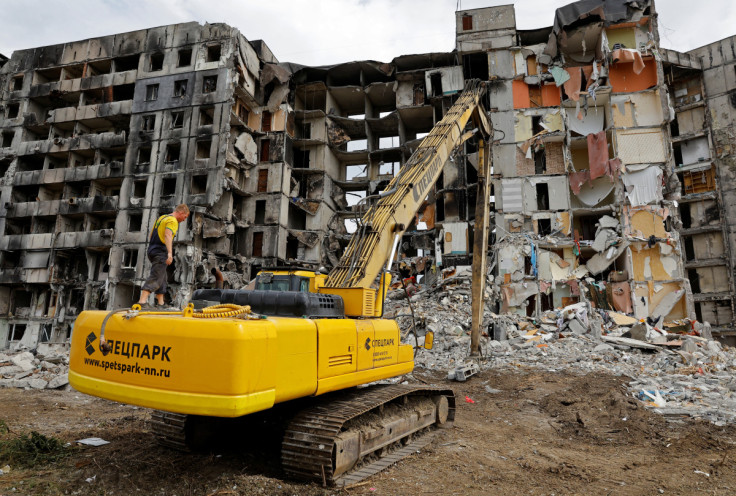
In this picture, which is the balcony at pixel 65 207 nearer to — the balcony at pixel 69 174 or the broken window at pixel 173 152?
the balcony at pixel 69 174

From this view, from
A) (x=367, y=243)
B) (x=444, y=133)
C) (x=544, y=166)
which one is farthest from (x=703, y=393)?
(x=544, y=166)

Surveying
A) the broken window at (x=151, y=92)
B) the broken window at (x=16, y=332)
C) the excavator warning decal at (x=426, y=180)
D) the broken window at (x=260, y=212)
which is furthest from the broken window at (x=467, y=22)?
the broken window at (x=16, y=332)

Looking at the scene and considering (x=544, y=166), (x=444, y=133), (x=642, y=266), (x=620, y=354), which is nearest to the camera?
(x=444, y=133)

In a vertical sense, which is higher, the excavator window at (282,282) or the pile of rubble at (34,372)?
the excavator window at (282,282)

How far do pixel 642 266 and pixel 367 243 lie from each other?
25.9 m

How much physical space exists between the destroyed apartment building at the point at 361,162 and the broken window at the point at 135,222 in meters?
0.09

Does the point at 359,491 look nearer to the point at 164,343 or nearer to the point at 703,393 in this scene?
the point at 164,343

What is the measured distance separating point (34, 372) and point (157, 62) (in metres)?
28.2

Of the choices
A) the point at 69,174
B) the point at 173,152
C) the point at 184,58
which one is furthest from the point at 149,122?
the point at 69,174

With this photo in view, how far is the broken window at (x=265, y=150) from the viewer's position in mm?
34491

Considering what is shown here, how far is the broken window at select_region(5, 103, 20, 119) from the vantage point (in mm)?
36734

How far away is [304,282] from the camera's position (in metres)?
6.08

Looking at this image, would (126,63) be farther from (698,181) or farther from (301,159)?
(698,181)

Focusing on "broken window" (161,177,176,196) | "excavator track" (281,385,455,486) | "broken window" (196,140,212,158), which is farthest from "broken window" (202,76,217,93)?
"excavator track" (281,385,455,486)
